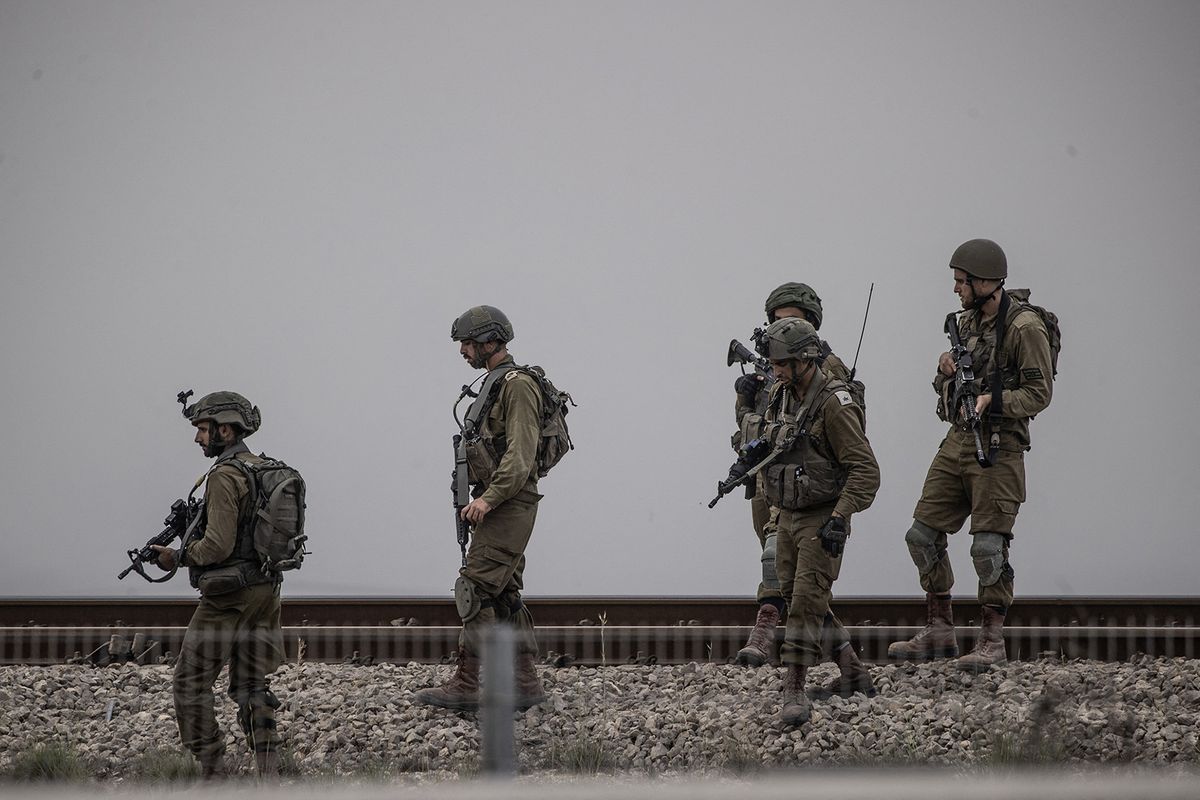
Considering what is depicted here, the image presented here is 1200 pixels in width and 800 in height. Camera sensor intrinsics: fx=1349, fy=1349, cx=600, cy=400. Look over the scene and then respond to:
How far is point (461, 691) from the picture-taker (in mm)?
7188

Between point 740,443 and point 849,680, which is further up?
point 740,443

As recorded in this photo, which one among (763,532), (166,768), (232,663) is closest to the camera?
(166,768)

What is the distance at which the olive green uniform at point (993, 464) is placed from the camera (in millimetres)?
7531

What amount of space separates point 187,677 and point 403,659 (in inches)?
96.8

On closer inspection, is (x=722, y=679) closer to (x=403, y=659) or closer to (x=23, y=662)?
(x=403, y=659)

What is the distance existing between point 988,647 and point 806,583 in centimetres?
145

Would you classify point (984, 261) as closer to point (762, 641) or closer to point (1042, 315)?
point (1042, 315)

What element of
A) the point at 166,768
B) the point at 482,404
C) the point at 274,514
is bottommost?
the point at 166,768

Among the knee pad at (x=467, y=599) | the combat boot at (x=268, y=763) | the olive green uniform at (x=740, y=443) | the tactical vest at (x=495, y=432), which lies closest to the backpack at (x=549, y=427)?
the tactical vest at (x=495, y=432)

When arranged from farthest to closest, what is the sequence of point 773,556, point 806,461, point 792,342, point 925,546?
point 773,556
point 925,546
point 806,461
point 792,342

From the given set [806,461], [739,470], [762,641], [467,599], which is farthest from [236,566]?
[762,641]

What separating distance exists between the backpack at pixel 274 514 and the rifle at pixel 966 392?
365cm

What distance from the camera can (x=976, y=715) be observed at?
21.4 ft

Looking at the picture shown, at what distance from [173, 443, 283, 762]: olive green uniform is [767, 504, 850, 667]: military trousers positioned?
255 cm
